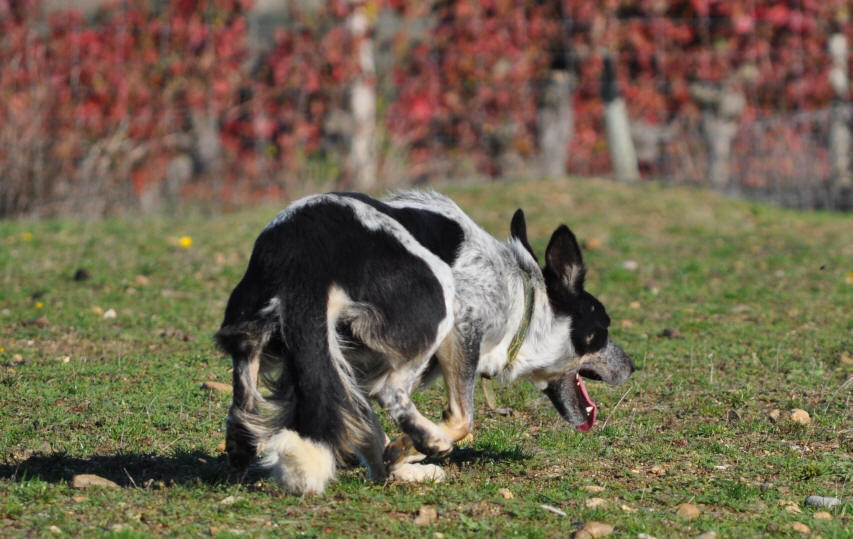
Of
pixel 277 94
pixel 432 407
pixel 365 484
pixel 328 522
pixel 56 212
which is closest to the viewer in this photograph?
pixel 328 522

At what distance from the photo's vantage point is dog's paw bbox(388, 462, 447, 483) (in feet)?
15.0

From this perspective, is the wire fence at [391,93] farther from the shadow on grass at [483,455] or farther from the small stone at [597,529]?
the small stone at [597,529]

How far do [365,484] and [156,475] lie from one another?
0.91 metres

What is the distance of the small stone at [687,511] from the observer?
4.28 metres

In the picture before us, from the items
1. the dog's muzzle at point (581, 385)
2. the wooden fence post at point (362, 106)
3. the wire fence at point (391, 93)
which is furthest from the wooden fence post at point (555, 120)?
the dog's muzzle at point (581, 385)

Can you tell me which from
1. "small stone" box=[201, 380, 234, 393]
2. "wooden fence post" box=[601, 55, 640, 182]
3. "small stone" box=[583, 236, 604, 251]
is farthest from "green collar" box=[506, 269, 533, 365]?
"wooden fence post" box=[601, 55, 640, 182]

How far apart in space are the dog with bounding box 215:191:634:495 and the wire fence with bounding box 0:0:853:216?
8094 mm

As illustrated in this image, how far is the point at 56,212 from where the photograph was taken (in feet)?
39.8

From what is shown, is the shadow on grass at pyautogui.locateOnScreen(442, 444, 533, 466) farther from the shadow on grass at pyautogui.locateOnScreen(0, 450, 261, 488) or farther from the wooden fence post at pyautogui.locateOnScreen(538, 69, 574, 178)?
the wooden fence post at pyautogui.locateOnScreen(538, 69, 574, 178)

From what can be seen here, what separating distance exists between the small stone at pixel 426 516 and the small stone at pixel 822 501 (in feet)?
5.06

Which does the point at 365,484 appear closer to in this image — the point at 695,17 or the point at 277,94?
the point at 277,94

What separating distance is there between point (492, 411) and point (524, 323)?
90 centimetres

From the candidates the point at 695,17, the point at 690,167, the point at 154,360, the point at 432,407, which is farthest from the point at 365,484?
the point at 695,17

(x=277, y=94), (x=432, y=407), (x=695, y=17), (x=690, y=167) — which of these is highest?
(x=695, y=17)
